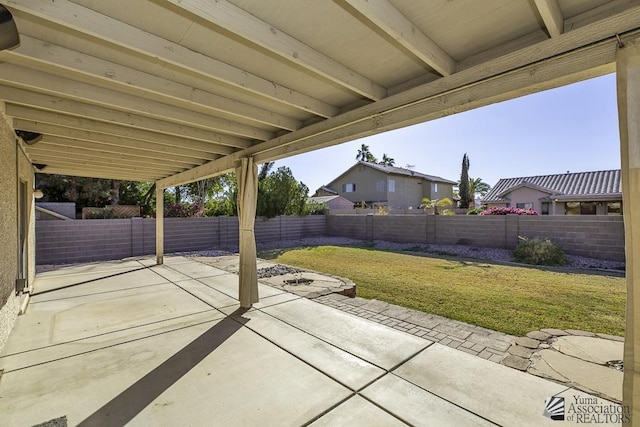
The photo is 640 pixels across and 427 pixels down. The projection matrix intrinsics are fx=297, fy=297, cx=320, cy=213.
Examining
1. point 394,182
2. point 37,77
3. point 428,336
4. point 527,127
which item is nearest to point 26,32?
point 37,77

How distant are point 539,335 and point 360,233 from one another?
11284mm

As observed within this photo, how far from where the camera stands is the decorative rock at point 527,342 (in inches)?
133

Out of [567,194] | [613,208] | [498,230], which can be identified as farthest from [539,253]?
[567,194]

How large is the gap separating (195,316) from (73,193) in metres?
15.0

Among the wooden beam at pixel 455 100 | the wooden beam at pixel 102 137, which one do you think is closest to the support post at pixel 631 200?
the wooden beam at pixel 455 100

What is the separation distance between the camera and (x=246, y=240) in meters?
4.89

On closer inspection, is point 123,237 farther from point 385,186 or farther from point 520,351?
point 385,186

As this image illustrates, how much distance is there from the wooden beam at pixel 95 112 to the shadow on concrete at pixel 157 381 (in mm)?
2734

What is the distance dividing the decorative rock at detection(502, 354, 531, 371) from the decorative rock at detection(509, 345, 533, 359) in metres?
0.07

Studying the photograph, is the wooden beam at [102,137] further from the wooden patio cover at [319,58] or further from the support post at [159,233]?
the support post at [159,233]

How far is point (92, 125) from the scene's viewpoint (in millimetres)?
3926

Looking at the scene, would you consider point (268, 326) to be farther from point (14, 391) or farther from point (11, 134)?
point (11, 134)

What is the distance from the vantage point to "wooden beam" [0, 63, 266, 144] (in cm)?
262

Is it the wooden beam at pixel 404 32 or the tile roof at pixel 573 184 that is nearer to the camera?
the wooden beam at pixel 404 32
